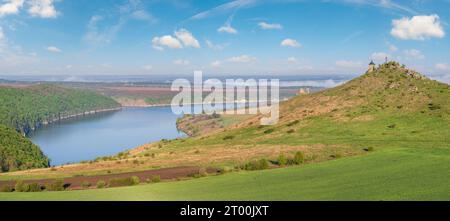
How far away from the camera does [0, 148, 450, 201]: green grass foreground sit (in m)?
16.8

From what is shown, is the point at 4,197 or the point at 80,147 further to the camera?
the point at 80,147

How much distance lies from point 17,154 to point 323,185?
84.9 metres

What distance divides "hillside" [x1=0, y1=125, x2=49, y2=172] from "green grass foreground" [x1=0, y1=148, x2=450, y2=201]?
65.8 meters

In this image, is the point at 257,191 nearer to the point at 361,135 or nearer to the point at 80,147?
the point at 361,135

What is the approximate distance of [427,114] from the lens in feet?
153

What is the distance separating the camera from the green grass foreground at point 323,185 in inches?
663

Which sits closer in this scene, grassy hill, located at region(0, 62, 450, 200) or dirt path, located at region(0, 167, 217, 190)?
grassy hill, located at region(0, 62, 450, 200)

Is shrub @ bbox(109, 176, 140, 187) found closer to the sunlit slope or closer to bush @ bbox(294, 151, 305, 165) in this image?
bush @ bbox(294, 151, 305, 165)

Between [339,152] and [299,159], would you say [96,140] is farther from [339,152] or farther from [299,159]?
[299,159]

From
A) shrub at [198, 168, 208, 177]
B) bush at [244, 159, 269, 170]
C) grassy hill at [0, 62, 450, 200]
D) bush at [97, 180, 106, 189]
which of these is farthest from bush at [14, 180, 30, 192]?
bush at [244, 159, 269, 170]

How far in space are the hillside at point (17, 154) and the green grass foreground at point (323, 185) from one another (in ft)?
216

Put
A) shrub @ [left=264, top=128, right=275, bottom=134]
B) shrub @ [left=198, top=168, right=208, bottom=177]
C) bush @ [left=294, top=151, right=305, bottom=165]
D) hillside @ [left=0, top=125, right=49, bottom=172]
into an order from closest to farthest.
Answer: shrub @ [left=198, top=168, right=208, bottom=177] < bush @ [left=294, top=151, right=305, bottom=165] < shrub @ [left=264, top=128, right=275, bottom=134] < hillside @ [left=0, top=125, right=49, bottom=172]

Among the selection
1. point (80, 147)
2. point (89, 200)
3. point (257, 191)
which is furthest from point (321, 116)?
point (80, 147)

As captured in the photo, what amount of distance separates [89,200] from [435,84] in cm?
5673
